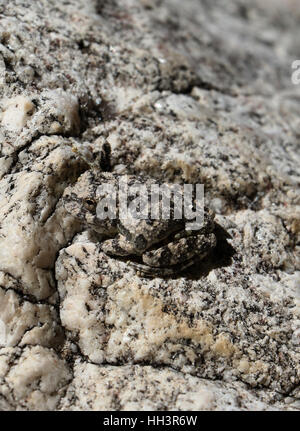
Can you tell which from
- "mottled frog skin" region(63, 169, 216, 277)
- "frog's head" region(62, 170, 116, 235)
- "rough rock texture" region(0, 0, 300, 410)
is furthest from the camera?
"frog's head" region(62, 170, 116, 235)

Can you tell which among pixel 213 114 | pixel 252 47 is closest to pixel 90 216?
pixel 213 114

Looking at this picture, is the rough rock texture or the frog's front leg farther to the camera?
the frog's front leg

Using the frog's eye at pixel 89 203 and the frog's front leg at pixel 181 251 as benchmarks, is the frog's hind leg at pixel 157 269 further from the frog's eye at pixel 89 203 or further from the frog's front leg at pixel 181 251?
the frog's eye at pixel 89 203

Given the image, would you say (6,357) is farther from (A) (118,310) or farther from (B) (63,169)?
(B) (63,169)

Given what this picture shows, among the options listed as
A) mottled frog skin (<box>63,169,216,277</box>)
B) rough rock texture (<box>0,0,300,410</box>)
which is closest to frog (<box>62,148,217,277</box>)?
mottled frog skin (<box>63,169,216,277</box>)

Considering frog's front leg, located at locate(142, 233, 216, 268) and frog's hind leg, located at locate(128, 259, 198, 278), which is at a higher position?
frog's front leg, located at locate(142, 233, 216, 268)

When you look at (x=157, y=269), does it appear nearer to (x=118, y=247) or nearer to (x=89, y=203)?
(x=118, y=247)

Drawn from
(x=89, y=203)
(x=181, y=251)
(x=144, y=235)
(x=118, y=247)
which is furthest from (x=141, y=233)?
(x=89, y=203)

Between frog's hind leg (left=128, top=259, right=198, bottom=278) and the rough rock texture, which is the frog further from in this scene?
the rough rock texture

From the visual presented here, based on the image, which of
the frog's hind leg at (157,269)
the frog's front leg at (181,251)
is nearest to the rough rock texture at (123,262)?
the frog's hind leg at (157,269)
